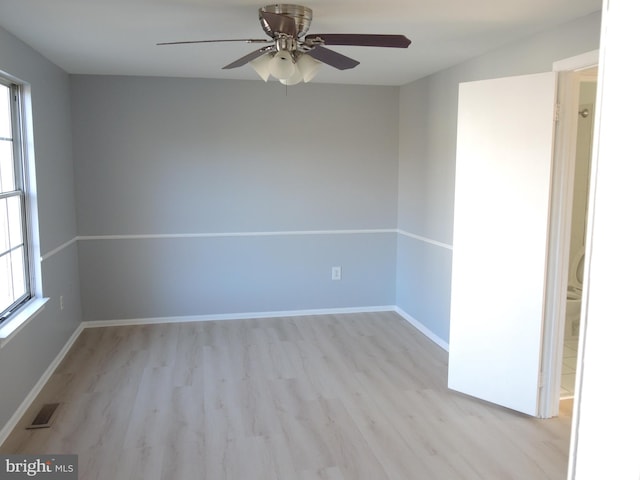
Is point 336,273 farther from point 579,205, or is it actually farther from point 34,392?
point 34,392

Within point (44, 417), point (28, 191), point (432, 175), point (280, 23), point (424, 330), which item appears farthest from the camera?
point (424, 330)

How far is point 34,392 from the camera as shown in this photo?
329 centimetres

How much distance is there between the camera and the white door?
9.46 ft

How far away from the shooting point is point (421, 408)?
3.21 m

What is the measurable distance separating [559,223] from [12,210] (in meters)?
3.29

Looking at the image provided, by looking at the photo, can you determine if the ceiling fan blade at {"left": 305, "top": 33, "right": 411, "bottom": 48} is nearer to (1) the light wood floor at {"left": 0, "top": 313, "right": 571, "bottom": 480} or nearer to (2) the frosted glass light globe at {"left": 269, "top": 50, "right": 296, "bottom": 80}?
(2) the frosted glass light globe at {"left": 269, "top": 50, "right": 296, "bottom": 80}

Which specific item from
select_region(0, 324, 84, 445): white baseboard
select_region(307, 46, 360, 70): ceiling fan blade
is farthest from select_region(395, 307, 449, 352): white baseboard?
select_region(0, 324, 84, 445): white baseboard

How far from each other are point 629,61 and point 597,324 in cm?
59

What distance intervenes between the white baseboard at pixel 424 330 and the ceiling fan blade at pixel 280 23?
284 cm

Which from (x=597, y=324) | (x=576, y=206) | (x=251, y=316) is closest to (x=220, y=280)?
(x=251, y=316)

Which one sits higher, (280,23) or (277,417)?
(280,23)

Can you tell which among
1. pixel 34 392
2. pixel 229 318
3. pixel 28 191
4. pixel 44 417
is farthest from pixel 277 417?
pixel 28 191

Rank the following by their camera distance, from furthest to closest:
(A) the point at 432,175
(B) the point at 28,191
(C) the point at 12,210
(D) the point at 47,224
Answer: (A) the point at 432,175, (D) the point at 47,224, (B) the point at 28,191, (C) the point at 12,210

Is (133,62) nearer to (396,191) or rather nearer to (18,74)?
(18,74)
